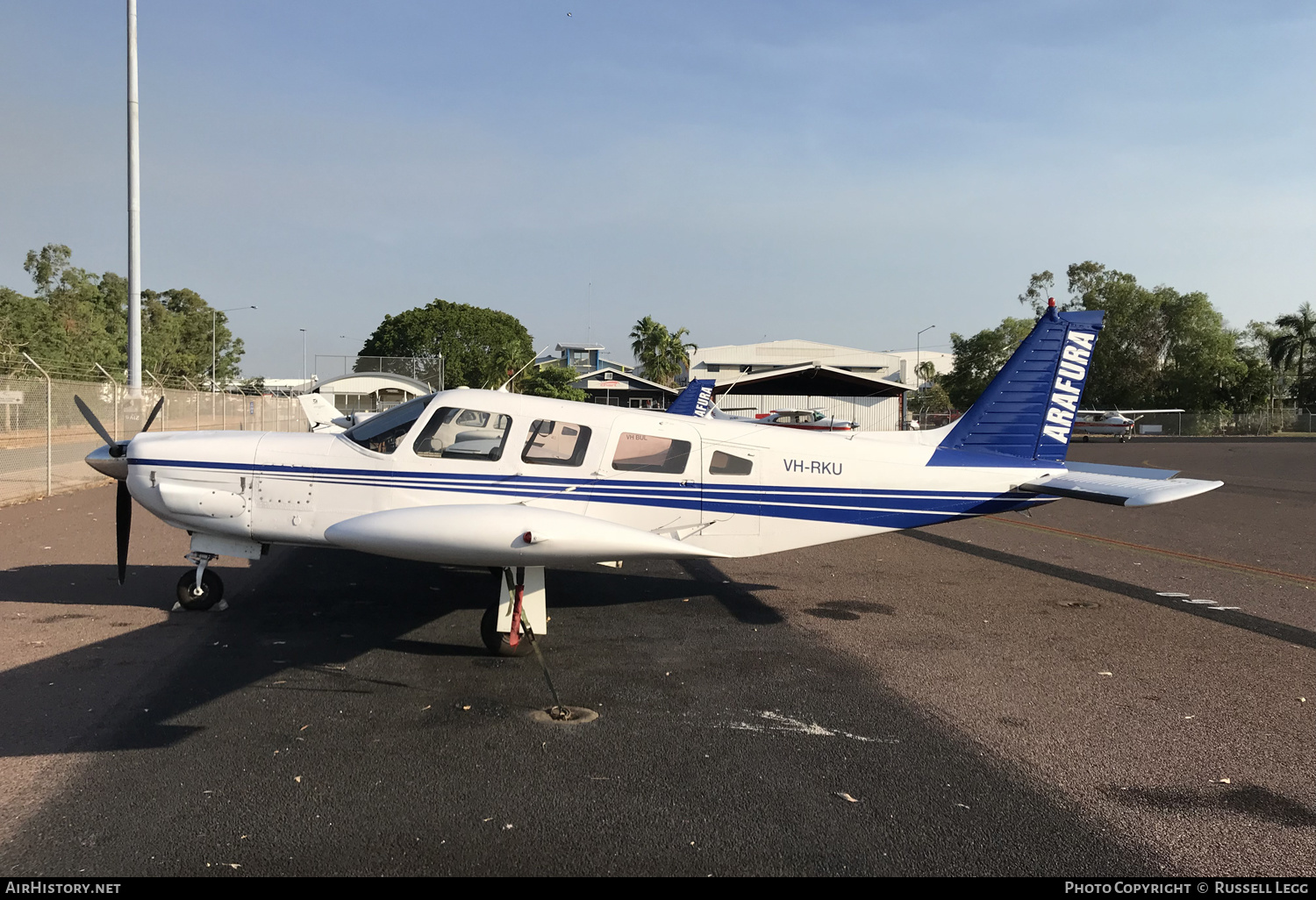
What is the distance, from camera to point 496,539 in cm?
594

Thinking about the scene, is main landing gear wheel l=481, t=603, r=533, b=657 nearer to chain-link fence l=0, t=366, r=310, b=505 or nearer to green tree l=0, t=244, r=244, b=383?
chain-link fence l=0, t=366, r=310, b=505

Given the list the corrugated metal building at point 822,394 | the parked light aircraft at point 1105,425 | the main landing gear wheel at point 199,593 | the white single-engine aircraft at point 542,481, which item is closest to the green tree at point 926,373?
the corrugated metal building at point 822,394

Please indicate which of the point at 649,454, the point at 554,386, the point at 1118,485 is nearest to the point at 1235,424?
the point at 554,386

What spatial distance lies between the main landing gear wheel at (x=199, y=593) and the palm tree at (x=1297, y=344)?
90275 mm

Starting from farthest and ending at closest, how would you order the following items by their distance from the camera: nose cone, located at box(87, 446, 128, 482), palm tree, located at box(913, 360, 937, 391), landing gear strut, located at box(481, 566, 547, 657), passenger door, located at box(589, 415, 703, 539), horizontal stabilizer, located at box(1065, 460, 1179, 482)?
palm tree, located at box(913, 360, 937, 391) < horizontal stabilizer, located at box(1065, 460, 1179, 482) < nose cone, located at box(87, 446, 128, 482) < passenger door, located at box(589, 415, 703, 539) < landing gear strut, located at box(481, 566, 547, 657)

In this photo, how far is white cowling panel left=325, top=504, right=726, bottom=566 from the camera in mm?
5953

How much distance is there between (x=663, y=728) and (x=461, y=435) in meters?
3.34

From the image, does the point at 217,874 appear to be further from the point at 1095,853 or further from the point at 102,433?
the point at 102,433

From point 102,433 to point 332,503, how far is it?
258 cm

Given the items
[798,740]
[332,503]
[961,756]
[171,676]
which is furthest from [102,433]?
[961,756]

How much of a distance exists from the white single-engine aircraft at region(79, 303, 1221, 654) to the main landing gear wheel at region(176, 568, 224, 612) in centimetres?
1

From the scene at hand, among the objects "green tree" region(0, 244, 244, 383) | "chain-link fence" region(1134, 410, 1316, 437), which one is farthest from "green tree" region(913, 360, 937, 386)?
"green tree" region(0, 244, 244, 383)

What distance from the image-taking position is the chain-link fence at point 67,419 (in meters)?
17.5

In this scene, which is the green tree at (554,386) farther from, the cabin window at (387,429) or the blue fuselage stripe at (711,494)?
the blue fuselage stripe at (711,494)
